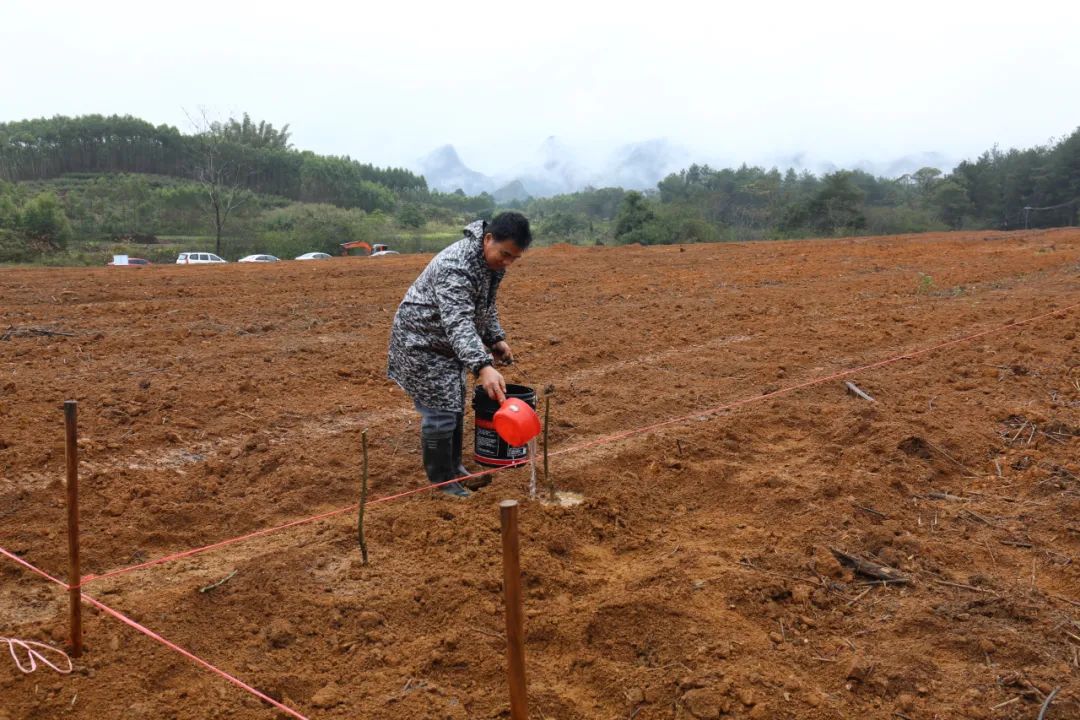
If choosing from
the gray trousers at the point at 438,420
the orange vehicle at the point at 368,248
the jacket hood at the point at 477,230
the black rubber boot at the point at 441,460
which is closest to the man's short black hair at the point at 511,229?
the jacket hood at the point at 477,230

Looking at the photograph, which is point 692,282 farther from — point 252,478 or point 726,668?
point 726,668

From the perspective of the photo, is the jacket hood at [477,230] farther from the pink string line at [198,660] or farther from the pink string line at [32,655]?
the pink string line at [32,655]

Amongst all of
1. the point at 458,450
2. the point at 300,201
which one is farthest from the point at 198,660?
the point at 300,201

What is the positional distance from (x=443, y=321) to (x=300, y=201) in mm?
57286

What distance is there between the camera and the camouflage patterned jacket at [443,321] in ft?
12.1

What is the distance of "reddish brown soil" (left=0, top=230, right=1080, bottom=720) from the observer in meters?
2.59

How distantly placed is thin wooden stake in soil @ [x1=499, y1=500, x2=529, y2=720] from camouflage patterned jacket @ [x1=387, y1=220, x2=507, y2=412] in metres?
1.81

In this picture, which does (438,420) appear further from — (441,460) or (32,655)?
(32,655)

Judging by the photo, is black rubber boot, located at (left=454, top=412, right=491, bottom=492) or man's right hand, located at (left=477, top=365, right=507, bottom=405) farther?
black rubber boot, located at (left=454, top=412, right=491, bottom=492)

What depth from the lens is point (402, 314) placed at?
395 centimetres

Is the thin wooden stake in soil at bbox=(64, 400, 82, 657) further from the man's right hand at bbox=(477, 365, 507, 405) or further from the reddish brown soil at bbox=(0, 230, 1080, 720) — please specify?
the man's right hand at bbox=(477, 365, 507, 405)

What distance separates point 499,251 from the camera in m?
3.71

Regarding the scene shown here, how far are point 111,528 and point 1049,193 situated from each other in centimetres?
5014

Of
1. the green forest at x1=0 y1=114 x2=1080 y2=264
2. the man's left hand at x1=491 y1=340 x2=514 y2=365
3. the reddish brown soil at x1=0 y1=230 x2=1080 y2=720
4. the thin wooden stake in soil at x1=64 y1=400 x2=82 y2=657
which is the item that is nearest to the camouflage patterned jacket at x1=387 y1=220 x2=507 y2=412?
the man's left hand at x1=491 y1=340 x2=514 y2=365
